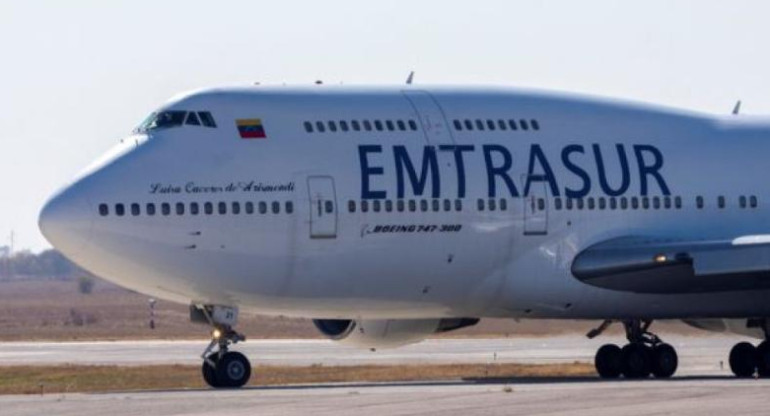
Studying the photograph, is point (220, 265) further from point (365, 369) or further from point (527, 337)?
point (527, 337)

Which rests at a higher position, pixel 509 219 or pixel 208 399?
pixel 509 219

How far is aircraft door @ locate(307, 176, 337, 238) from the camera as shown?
145 feet

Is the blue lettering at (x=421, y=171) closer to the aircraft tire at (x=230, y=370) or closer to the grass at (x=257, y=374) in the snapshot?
the aircraft tire at (x=230, y=370)


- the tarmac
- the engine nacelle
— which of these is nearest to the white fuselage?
the engine nacelle

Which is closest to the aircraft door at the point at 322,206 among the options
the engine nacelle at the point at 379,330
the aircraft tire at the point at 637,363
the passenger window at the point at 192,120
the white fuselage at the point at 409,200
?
the white fuselage at the point at 409,200

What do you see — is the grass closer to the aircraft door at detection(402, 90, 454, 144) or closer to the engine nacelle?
the engine nacelle

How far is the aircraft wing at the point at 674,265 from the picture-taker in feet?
153

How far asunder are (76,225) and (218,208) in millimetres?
2816

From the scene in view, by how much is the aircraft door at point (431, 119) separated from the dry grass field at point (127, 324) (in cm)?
2031

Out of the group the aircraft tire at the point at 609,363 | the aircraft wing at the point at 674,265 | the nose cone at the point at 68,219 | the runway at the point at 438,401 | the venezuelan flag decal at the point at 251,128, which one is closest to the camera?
the runway at the point at 438,401

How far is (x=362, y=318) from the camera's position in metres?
47.3

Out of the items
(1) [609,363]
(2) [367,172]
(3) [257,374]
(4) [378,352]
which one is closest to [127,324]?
(4) [378,352]

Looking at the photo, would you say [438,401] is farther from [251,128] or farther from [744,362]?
[744,362]

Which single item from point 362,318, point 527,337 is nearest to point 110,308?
point 527,337
